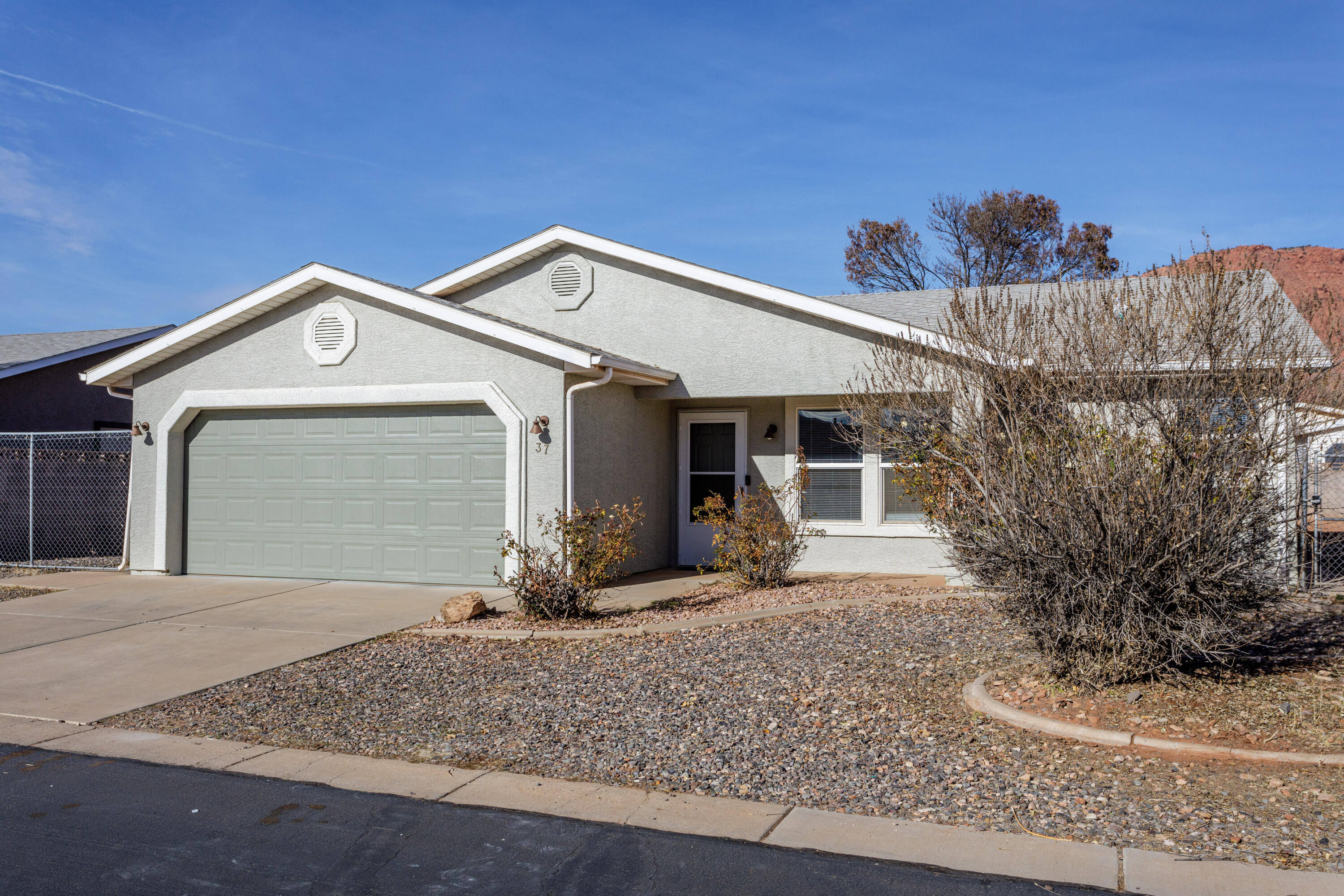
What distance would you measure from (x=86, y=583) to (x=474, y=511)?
530 cm

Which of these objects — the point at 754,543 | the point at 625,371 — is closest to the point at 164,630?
the point at 625,371

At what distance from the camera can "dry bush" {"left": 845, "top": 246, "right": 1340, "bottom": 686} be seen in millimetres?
5836

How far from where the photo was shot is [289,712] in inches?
264

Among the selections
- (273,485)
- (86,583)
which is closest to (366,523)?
(273,485)

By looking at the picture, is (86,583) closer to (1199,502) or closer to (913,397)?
(913,397)

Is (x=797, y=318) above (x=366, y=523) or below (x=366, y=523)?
above

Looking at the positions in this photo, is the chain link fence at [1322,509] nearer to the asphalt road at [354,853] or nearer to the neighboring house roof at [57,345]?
the asphalt road at [354,853]

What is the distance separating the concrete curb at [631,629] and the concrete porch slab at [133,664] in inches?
35.3

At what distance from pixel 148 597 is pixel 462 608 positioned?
4.38m

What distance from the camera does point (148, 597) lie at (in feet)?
37.0

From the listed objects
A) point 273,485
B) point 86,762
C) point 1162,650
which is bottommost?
point 86,762

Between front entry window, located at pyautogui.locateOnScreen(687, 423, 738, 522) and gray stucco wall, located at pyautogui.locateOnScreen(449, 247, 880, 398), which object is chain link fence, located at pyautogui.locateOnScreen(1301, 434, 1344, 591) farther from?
front entry window, located at pyautogui.locateOnScreen(687, 423, 738, 522)

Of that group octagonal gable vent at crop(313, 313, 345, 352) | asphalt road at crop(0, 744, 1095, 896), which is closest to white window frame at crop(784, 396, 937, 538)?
octagonal gable vent at crop(313, 313, 345, 352)

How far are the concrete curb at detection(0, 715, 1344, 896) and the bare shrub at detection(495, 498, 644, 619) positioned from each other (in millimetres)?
3776
